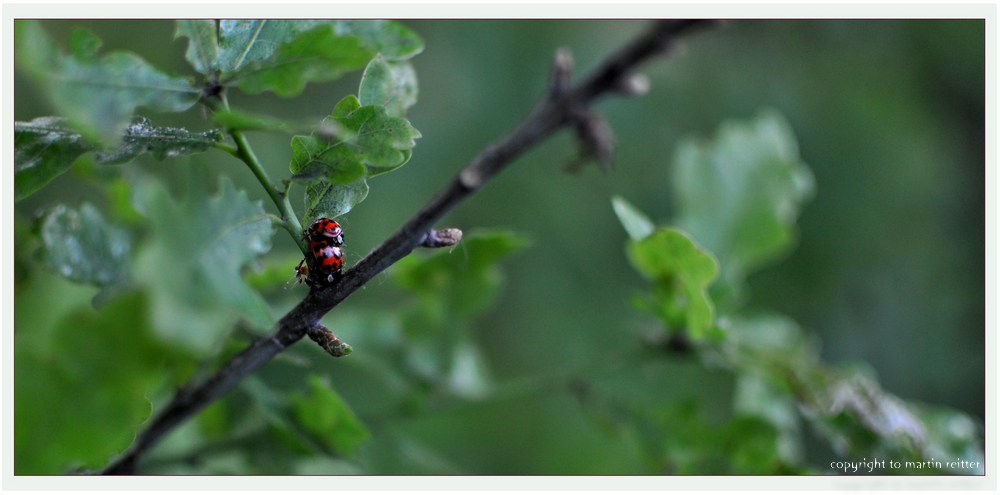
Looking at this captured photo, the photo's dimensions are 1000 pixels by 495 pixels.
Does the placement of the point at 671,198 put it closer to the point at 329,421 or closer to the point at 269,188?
the point at 329,421

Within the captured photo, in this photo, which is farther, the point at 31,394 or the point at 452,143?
the point at 452,143

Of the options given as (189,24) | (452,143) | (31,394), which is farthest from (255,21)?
(452,143)

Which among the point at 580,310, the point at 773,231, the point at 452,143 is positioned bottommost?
the point at 773,231

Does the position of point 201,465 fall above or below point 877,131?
below

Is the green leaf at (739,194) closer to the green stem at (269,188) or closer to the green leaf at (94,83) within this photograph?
the green stem at (269,188)

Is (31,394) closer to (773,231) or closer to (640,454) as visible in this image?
(640,454)

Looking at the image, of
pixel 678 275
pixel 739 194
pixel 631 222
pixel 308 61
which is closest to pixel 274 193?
pixel 308 61

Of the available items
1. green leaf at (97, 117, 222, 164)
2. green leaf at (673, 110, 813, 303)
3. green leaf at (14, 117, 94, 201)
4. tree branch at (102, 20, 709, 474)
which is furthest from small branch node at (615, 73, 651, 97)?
green leaf at (673, 110, 813, 303)
